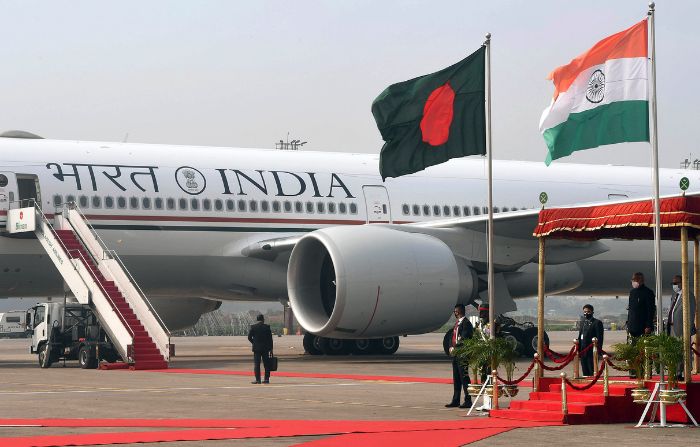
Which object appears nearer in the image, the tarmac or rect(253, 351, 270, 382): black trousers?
the tarmac

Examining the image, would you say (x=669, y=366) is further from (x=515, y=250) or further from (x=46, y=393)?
(x=515, y=250)

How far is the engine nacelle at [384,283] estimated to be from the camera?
16875mm

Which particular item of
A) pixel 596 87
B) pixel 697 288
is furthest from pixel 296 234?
pixel 697 288

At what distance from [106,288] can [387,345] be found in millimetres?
8226

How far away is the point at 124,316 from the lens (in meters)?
17.8

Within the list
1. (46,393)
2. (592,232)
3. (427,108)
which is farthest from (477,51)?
(46,393)

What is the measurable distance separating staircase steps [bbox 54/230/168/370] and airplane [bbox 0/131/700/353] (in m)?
0.72

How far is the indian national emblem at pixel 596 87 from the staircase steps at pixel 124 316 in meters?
9.60

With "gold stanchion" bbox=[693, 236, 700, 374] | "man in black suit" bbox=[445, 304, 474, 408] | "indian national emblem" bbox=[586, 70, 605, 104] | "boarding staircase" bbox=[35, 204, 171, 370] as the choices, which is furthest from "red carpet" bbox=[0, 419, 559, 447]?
"boarding staircase" bbox=[35, 204, 171, 370]

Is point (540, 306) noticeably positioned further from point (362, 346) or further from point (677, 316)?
point (362, 346)

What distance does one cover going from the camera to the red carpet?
7.90m

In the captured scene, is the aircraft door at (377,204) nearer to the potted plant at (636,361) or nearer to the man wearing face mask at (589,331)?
the man wearing face mask at (589,331)

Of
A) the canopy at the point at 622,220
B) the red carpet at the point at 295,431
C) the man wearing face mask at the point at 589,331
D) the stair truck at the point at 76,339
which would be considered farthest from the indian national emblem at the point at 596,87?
the stair truck at the point at 76,339

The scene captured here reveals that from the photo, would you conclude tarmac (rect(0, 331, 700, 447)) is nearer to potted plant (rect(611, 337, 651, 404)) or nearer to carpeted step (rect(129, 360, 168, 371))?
potted plant (rect(611, 337, 651, 404))
